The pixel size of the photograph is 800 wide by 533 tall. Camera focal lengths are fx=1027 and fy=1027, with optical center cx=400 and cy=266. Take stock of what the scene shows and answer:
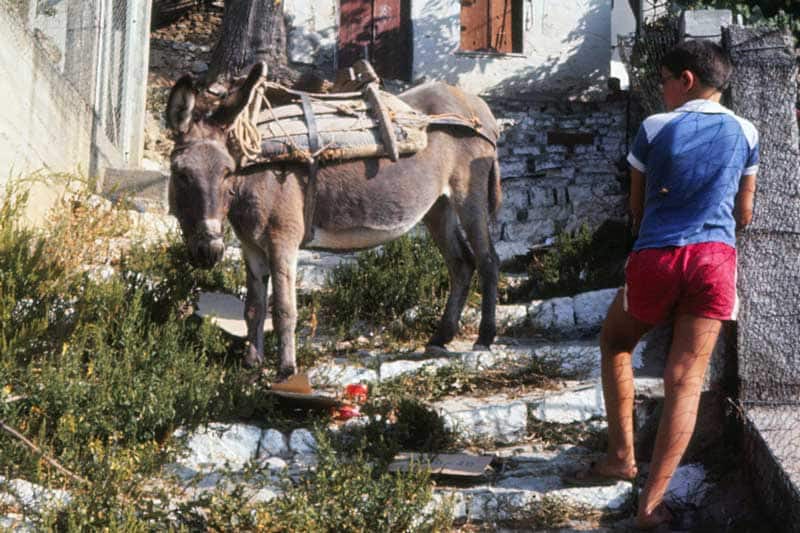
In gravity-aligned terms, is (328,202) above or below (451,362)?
above

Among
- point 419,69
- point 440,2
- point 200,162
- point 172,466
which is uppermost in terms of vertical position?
point 440,2

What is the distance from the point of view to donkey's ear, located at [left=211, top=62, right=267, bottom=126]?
5965 mm

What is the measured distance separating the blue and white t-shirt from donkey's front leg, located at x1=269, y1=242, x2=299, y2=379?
8.09 feet

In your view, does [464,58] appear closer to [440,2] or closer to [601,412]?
[440,2]

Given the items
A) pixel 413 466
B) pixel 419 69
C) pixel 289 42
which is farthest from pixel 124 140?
pixel 413 466

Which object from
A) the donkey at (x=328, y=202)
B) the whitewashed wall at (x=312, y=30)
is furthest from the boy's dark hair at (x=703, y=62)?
the whitewashed wall at (x=312, y=30)

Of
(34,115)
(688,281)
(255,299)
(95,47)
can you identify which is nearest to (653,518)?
(688,281)

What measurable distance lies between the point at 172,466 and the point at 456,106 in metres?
3.51

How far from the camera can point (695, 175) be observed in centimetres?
414

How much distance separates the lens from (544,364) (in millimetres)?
6531

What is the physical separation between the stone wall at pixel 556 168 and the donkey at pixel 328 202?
312cm

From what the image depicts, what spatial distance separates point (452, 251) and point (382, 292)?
679 mm

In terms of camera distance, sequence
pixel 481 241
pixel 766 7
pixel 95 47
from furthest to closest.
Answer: pixel 766 7 → pixel 95 47 → pixel 481 241

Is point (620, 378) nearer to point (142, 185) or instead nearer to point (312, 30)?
point (142, 185)
